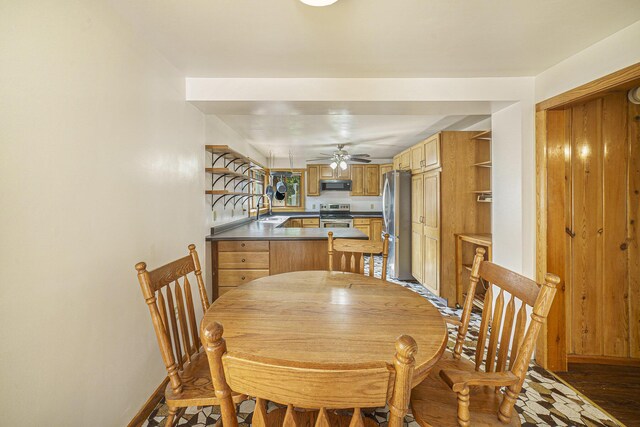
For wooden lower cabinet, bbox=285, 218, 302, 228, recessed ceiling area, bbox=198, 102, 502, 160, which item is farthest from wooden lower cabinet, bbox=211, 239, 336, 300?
wooden lower cabinet, bbox=285, 218, 302, 228

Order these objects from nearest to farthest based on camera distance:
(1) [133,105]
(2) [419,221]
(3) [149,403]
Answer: (1) [133,105]
(3) [149,403]
(2) [419,221]

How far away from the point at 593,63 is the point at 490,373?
2.07 metres

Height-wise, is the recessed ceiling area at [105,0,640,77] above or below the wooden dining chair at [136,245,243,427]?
above

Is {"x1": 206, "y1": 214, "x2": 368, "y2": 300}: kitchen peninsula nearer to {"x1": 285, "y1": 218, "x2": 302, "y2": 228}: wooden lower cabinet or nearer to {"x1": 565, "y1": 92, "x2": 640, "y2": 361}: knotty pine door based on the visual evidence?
{"x1": 565, "y1": 92, "x2": 640, "y2": 361}: knotty pine door

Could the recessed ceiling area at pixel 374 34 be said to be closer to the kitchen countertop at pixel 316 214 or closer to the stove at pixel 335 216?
the stove at pixel 335 216

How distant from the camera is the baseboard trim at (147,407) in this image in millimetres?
1559

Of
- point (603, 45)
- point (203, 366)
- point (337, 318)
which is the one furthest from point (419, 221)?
point (203, 366)

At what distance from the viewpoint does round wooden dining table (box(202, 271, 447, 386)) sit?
92 centimetres

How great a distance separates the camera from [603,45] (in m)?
1.71

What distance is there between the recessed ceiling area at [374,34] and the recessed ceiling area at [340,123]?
0.28m

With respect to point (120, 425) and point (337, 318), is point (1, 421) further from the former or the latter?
point (337, 318)

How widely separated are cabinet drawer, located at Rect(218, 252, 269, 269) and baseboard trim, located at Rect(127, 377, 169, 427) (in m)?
1.12

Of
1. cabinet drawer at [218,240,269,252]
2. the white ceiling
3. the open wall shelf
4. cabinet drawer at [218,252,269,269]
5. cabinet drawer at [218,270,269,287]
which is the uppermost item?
the white ceiling

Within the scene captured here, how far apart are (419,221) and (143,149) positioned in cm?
334
